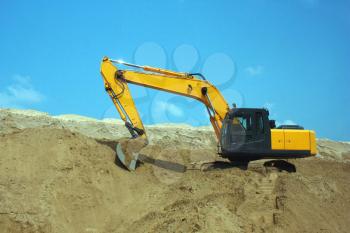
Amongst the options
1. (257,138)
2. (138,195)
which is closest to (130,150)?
(138,195)

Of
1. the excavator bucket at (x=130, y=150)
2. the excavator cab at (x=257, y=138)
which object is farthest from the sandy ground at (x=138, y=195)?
the excavator cab at (x=257, y=138)

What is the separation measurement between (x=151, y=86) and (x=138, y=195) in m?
3.68

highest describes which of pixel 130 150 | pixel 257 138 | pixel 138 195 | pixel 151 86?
pixel 151 86

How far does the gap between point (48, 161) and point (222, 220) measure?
4.93 metres

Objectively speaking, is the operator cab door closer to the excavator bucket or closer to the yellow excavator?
the yellow excavator

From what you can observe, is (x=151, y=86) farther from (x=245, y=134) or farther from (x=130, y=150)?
(x=245, y=134)

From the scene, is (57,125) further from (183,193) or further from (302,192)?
(302,192)

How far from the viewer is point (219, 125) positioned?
14555mm

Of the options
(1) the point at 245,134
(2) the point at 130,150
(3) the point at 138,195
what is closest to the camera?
(3) the point at 138,195

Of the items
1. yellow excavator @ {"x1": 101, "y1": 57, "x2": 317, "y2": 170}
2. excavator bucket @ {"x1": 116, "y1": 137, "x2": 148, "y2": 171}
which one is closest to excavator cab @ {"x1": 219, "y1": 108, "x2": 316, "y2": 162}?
yellow excavator @ {"x1": 101, "y1": 57, "x2": 317, "y2": 170}

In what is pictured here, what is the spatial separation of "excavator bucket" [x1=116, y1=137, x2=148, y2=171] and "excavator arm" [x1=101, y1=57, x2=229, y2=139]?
0.23 m

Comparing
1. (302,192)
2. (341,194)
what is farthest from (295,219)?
(341,194)

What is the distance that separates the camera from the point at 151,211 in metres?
11.4

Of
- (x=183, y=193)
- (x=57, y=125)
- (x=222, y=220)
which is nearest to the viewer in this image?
(x=222, y=220)
